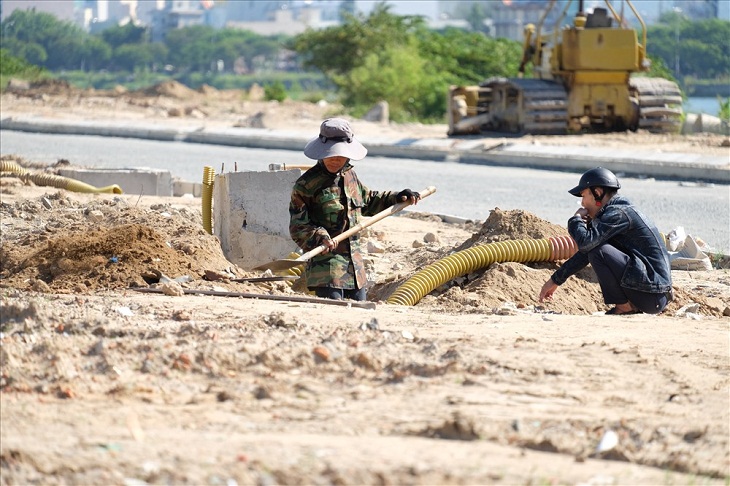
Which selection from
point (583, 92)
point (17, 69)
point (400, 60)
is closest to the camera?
point (583, 92)

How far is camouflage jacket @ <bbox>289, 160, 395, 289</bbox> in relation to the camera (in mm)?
7648

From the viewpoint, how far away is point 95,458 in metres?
4.28

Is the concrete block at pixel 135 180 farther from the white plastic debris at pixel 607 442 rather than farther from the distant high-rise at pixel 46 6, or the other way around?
the distant high-rise at pixel 46 6

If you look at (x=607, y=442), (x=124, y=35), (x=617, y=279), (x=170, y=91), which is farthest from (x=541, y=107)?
(x=124, y=35)

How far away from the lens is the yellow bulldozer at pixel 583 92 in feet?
78.1

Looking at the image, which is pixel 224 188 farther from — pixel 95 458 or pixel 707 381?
pixel 95 458

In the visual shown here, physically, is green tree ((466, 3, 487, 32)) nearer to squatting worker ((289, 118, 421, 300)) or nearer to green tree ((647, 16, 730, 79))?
green tree ((647, 16, 730, 79))

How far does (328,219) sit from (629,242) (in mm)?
1922

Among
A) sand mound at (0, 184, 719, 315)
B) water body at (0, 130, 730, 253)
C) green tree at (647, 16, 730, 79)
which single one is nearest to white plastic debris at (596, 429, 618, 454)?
sand mound at (0, 184, 719, 315)

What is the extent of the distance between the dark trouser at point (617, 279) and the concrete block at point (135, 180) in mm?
7946

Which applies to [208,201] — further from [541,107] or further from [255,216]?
[541,107]

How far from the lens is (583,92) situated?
2427cm

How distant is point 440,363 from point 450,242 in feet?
19.0

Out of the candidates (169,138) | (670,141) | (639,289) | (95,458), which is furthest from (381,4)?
(95,458)
